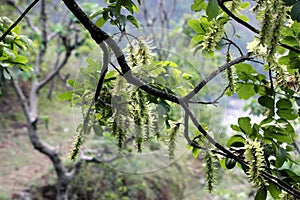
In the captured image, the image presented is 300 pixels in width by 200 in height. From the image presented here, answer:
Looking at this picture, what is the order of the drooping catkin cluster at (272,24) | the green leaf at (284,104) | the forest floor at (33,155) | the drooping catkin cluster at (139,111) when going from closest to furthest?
the drooping catkin cluster at (272,24) → the drooping catkin cluster at (139,111) → the green leaf at (284,104) → the forest floor at (33,155)

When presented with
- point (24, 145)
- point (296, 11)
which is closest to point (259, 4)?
point (296, 11)

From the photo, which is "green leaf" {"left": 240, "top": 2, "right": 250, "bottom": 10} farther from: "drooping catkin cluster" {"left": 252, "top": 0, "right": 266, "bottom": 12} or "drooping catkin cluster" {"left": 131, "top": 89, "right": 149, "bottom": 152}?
"drooping catkin cluster" {"left": 131, "top": 89, "right": 149, "bottom": 152}

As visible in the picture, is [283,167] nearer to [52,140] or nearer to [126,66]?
[126,66]

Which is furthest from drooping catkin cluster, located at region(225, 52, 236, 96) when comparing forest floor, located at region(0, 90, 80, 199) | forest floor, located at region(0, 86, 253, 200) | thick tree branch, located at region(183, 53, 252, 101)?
forest floor, located at region(0, 90, 80, 199)

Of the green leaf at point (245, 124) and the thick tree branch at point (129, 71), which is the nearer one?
the thick tree branch at point (129, 71)

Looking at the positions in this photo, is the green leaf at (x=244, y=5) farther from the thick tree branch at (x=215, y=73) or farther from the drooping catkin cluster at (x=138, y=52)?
the drooping catkin cluster at (x=138, y=52)

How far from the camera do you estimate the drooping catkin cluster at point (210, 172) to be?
17.0 inches

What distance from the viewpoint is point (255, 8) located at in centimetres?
41

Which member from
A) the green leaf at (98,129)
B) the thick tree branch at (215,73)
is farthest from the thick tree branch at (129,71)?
the green leaf at (98,129)

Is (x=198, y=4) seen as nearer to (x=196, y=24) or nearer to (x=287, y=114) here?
(x=196, y=24)

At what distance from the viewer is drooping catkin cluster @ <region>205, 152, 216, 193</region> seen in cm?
43

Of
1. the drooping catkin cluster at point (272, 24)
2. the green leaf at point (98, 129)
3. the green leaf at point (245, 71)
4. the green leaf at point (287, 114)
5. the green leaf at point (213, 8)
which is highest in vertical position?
the green leaf at point (213, 8)

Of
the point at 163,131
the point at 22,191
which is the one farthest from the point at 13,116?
the point at 163,131

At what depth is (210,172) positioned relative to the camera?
0.44 meters
